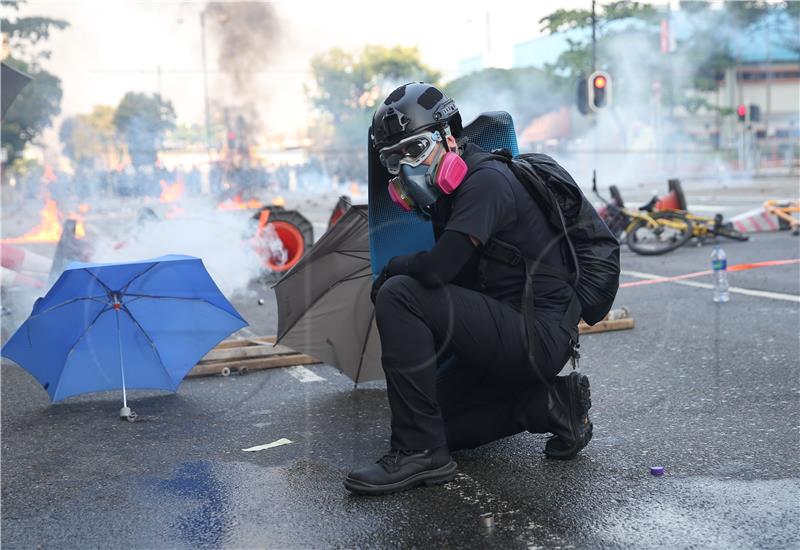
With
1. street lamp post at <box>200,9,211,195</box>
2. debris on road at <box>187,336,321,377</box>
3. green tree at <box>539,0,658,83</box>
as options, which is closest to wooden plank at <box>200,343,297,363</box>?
debris on road at <box>187,336,321,377</box>

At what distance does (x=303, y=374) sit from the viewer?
19.1 ft

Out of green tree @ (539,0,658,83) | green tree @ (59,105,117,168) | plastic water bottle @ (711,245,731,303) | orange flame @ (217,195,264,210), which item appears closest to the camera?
plastic water bottle @ (711,245,731,303)

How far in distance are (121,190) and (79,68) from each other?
18.3 ft

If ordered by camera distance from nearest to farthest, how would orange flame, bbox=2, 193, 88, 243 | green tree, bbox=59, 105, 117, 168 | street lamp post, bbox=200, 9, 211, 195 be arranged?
1. orange flame, bbox=2, 193, 88, 243
2. street lamp post, bbox=200, 9, 211, 195
3. green tree, bbox=59, 105, 117, 168

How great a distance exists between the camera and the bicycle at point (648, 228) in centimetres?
1177

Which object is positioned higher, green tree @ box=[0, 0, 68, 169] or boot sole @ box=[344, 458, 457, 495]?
green tree @ box=[0, 0, 68, 169]

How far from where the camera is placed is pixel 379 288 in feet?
12.3

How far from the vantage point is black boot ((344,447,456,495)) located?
11.5 ft

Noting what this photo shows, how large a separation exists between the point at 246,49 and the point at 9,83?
107 ft

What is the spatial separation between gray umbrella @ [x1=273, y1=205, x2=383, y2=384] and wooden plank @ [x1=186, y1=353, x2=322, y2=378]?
90 cm

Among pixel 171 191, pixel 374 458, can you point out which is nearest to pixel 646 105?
pixel 171 191

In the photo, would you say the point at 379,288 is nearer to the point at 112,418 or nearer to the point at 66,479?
the point at 66,479

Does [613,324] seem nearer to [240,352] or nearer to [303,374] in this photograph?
[303,374]

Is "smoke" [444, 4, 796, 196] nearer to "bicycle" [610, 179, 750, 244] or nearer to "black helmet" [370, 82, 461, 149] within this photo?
"bicycle" [610, 179, 750, 244]
